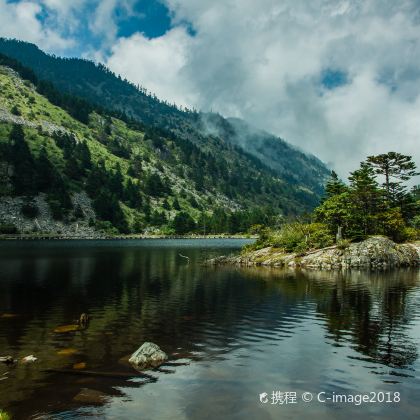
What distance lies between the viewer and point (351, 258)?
266 ft

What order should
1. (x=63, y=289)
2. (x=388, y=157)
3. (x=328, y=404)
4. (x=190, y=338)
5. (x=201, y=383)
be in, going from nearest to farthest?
(x=328, y=404) < (x=201, y=383) < (x=190, y=338) < (x=63, y=289) < (x=388, y=157)

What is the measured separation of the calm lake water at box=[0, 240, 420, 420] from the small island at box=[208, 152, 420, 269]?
87.6 ft

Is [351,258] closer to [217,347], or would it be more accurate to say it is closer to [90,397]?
[217,347]

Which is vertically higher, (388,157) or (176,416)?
(388,157)

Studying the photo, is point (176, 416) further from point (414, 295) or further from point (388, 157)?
point (388, 157)

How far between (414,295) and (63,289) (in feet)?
142

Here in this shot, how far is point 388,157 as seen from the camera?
320 feet

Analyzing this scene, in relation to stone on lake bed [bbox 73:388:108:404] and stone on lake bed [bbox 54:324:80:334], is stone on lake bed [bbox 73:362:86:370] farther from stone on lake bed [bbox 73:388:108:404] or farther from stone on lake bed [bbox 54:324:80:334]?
stone on lake bed [bbox 54:324:80:334]

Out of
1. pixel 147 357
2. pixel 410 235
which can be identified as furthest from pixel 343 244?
pixel 147 357

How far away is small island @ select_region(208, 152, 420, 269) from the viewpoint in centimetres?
8194

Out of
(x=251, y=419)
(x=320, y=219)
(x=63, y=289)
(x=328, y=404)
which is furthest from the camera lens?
(x=320, y=219)

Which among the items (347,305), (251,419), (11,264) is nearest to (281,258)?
(347,305)

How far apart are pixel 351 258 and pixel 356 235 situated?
29.1 ft

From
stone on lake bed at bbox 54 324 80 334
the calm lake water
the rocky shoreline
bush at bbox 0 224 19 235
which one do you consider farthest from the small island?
bush at bbox 0 224 19 235
